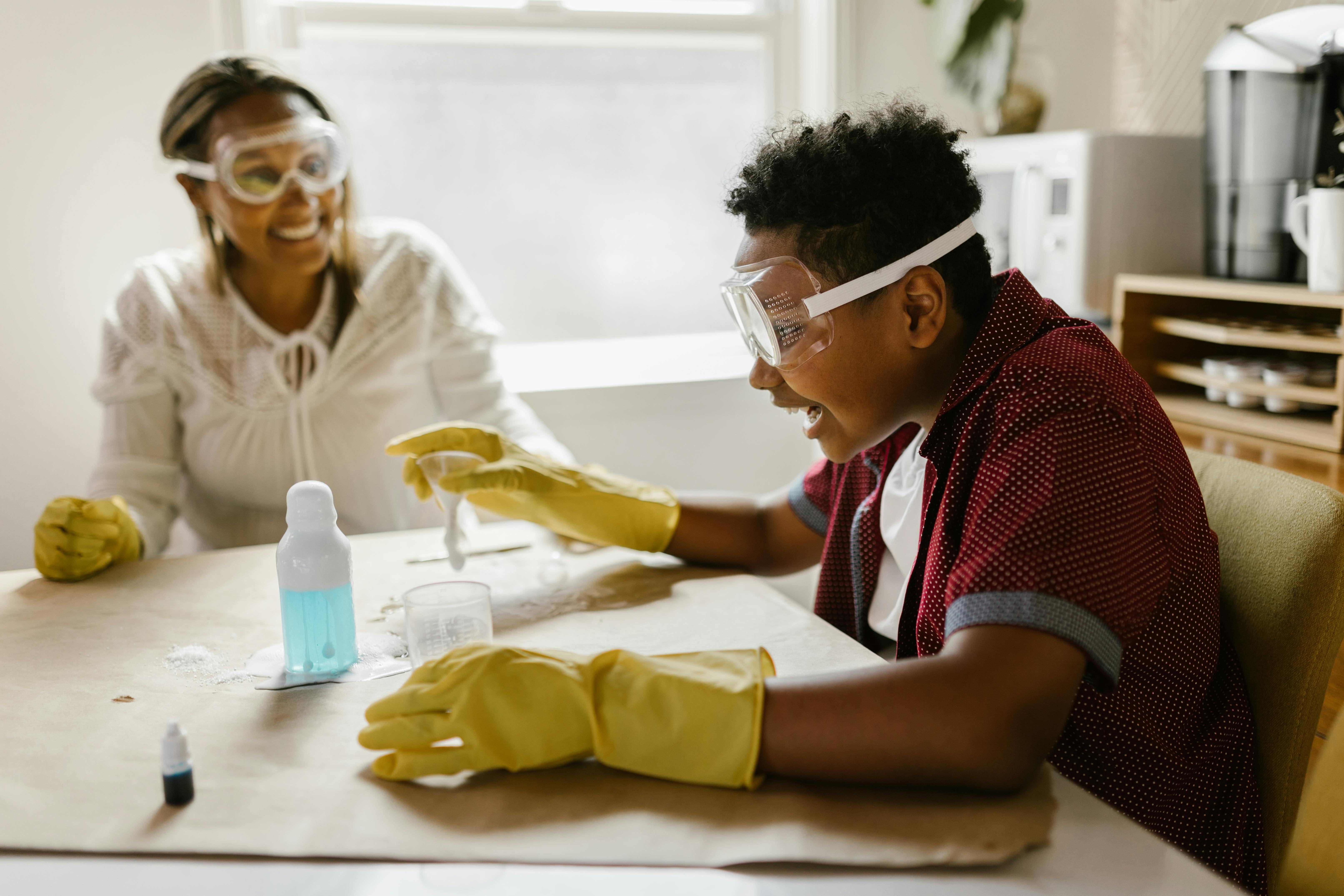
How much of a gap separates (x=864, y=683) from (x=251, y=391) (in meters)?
1.50

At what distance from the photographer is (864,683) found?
34.1 inches

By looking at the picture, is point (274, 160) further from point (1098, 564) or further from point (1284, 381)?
point (1284, 381)

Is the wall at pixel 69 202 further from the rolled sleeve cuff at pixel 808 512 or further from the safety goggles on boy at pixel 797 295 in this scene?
the safety goggles on boy at pixel 797 295

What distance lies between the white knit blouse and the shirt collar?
96 cm

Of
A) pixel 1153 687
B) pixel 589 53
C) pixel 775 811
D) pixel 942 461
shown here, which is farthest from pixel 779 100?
pixel 775 811

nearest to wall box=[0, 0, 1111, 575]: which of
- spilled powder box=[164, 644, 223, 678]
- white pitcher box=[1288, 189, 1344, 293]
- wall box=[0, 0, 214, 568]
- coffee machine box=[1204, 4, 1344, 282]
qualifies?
wall box=[0, 0, 214, 568]

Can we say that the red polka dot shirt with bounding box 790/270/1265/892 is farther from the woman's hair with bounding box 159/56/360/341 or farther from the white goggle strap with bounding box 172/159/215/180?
the white goggle strap with bounding box 172/159/215/180

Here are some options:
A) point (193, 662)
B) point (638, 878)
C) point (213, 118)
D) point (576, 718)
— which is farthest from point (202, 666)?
point (213, 118)

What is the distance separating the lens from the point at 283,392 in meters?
1.99

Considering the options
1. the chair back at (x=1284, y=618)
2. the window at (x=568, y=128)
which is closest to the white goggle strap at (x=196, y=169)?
the window at (x=568, y=128)

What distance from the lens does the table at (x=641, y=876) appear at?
2.42ft

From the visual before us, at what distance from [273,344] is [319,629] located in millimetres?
1031

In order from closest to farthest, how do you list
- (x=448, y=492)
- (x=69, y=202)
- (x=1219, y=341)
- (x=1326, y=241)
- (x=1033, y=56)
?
(x=448, y=492), (x=1326, y=241), (x=1219, y=341), (x=69, y=202), (x=1033, y=56)

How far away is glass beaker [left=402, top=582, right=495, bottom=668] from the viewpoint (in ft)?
3.71
